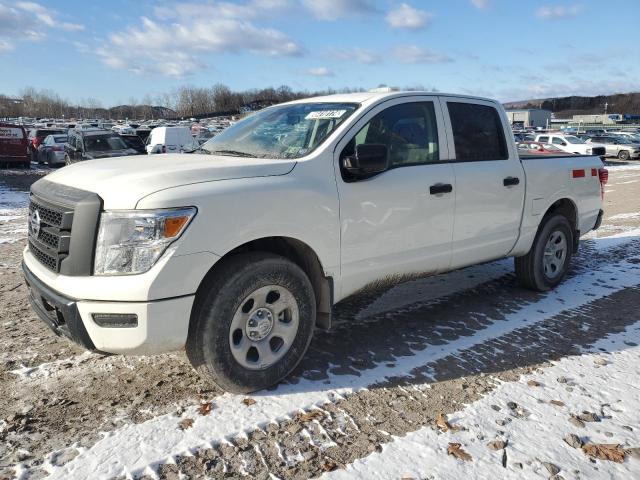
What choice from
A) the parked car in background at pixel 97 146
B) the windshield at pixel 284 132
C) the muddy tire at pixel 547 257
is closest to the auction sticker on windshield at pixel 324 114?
the windshield at pixel 284 132

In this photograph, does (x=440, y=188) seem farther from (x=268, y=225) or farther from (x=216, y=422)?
(x=216, y=422)

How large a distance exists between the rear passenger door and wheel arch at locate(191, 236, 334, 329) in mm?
1347

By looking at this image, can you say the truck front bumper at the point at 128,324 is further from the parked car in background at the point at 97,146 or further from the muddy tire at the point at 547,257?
the parked car in background at the point at 97,146

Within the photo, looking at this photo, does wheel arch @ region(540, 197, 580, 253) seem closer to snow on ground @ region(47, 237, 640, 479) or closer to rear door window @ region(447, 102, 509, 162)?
rear door window @ region(447, 102, 509, 162)

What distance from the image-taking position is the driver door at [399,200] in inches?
141

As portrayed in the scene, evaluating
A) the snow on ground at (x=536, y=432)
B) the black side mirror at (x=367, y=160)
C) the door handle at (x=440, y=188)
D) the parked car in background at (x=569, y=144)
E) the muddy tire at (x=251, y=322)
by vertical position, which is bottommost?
the snow on ground at (x=536, y=432)

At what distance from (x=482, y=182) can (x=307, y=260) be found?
1843 millimetres

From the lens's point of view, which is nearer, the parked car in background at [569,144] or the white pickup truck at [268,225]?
the white pickup truck at [268,225]

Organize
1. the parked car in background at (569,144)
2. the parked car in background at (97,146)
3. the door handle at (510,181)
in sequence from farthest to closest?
the parked car in background at (569,144) → the parked car in background at (97,146) → the door handle at (510,181)

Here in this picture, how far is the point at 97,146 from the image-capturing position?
1546 cm

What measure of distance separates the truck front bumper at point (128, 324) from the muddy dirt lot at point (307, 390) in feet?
1.54

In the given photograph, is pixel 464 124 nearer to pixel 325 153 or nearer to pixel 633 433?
pixel 325 153

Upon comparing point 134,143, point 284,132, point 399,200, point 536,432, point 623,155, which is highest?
point 623,155

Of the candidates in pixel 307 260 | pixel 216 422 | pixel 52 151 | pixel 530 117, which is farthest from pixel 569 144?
pixel 530 117
